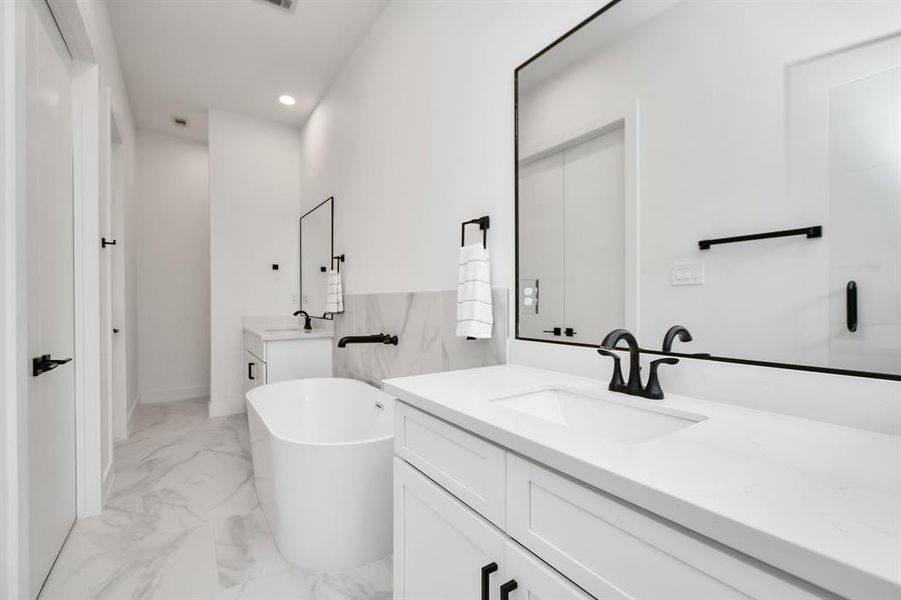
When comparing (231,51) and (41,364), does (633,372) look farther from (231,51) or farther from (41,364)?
(231,51)

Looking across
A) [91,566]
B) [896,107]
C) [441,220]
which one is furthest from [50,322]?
[896,107]

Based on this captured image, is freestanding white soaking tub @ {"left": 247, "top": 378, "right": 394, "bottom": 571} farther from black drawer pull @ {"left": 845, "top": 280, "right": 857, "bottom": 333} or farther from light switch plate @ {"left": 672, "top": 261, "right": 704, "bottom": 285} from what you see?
black drawer pull @ {"left": 845, "top": 280, "right": 857, "bottom": 333}

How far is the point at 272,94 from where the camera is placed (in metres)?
3.36

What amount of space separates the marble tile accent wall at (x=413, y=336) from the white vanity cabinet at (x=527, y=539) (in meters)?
0.62

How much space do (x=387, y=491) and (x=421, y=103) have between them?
1.80 metres

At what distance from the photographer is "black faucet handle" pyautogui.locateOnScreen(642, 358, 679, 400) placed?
0.97m

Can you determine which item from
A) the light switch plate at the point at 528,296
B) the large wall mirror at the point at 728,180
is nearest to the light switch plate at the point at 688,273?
the large wall mirror at the point at 728,180

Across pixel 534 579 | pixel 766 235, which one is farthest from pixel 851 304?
pixel 534 579

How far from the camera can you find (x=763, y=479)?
20.2 inches

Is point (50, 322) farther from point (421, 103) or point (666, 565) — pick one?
point (666, 565)

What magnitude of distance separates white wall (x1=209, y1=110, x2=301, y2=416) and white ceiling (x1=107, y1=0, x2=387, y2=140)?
291mm

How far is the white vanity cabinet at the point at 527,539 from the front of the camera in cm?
46

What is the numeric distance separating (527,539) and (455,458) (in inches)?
9.2

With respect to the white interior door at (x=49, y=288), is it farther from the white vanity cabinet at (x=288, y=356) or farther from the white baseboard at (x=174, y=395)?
the white baseboard at (x=174, y=395)
